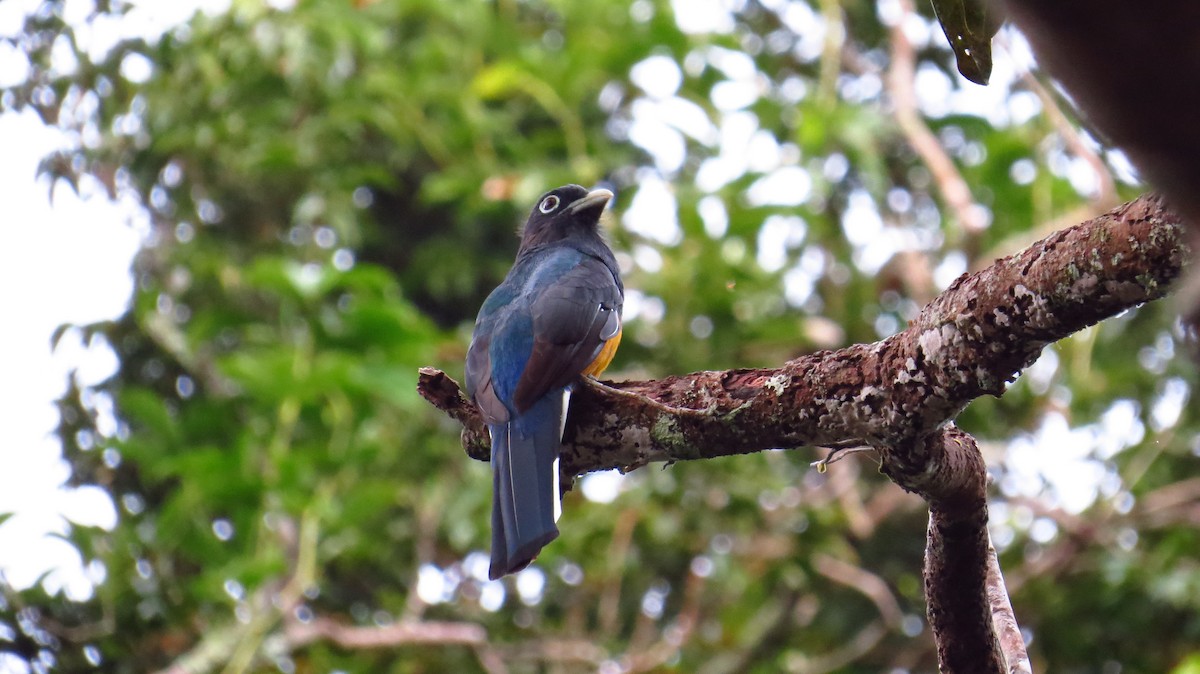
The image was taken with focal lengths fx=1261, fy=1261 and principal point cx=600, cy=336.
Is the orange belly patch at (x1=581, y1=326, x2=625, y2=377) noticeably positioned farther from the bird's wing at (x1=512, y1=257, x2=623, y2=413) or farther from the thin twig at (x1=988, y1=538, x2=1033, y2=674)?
the thin twig at (x1=988, y1=538, x2=1033, y2=674)

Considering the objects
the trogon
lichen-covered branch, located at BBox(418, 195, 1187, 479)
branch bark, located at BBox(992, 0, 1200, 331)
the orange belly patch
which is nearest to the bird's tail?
the trogon

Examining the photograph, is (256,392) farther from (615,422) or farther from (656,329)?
(615,422)

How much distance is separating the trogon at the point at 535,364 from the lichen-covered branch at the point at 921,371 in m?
0.24

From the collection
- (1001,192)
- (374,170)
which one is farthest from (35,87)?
(1001,192)

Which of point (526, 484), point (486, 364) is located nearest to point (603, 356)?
point (486, 364)

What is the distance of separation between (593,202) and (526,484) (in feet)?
7.00

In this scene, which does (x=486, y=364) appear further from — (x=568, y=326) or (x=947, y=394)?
(x=947, y=394)

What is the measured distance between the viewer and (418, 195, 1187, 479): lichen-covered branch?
1852 mm

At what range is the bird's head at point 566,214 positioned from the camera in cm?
516

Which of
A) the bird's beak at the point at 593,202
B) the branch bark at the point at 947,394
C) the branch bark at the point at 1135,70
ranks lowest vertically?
the branch bark at the point at 1135,70

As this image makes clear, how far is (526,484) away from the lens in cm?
321

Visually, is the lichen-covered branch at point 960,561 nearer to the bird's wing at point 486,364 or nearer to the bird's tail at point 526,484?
the bird's tail at point 526,484

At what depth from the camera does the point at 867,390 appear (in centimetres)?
231

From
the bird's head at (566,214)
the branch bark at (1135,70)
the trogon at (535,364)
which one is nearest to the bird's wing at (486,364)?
the trogon at (535,364)
